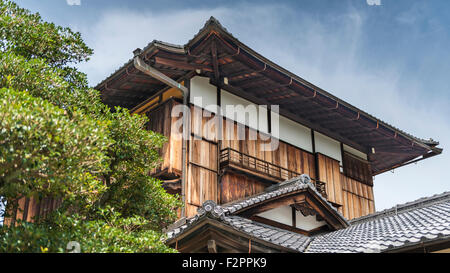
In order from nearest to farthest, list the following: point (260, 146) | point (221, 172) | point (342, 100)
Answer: point (221, 172) → point (260, 146) → point (342, 100)

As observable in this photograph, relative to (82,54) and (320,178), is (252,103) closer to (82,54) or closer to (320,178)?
(320,178)

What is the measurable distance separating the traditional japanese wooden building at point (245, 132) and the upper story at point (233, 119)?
3cm

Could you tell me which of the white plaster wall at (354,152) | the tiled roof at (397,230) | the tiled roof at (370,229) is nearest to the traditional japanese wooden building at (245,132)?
the tiled roof at (370,229)

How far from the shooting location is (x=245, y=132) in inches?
583

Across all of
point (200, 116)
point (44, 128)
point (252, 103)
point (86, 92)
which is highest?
point (252, 103)

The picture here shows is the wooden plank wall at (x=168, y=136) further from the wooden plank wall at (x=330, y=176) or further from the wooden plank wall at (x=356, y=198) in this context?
the wooden plank wall at (x=356, y=198)

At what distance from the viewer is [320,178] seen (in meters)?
16.6

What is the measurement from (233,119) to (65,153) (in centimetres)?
941

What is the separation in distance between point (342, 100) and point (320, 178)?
2.87 metres

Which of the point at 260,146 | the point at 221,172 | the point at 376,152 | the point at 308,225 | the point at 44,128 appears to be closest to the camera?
the point at 44,128

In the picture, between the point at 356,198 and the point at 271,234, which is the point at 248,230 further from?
the point at 356,198

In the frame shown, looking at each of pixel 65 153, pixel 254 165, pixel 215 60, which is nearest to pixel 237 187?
pixel 254 165

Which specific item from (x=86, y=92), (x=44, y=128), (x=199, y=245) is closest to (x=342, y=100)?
(x=199, y=245)

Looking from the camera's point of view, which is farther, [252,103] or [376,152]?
[376,152]
